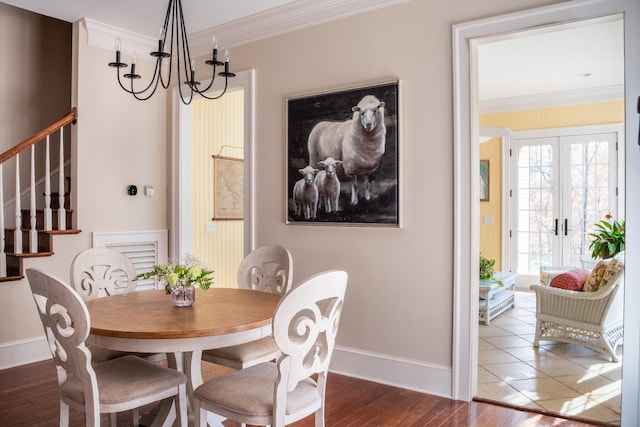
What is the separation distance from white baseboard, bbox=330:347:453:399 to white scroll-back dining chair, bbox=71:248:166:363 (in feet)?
4.74

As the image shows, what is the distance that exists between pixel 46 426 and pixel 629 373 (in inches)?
130

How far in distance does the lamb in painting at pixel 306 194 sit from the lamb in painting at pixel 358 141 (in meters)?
0.16

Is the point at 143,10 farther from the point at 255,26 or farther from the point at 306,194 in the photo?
the point at 306,194

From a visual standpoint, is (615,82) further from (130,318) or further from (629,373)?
(130,318)

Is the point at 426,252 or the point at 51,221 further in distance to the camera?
the point at 51,221

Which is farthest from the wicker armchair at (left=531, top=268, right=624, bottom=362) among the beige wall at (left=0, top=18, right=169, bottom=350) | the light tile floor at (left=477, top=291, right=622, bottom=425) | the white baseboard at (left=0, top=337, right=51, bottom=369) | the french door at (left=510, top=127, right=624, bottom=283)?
the white baseboard at (left=0, top=337, right=51, bottom=369)

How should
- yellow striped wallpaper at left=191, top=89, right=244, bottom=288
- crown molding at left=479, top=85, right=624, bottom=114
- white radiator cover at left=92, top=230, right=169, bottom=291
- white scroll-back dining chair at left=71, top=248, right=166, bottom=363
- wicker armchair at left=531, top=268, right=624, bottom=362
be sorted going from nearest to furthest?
white scroll-back dining chair at left=71, top=248, right=166, bottom=363
wicker armchair at left=531, top=268, right=624, bottom=362
white radiator cover at left=92, top=230, right=169, bottom=291
yellow striped wallpaper at left=191, top=89, right=244, bottom=288
crown molding at left=479, top=85, right=624, bottom=114

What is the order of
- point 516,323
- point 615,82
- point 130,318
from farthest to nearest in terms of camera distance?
point 615,82 → point 516,323 → point 130,318

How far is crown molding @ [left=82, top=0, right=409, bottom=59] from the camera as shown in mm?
3650

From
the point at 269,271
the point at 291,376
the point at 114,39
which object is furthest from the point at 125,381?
the point at 114,39

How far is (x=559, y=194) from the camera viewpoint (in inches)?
282

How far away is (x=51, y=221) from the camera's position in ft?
13.3

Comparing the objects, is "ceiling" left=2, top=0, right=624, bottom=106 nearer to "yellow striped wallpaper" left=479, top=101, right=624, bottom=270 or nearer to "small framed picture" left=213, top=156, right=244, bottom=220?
"yellow striped wallpaper" left=479, top=101, right=624, bottom=270

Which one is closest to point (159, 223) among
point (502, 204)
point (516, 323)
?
point (516, 323)
